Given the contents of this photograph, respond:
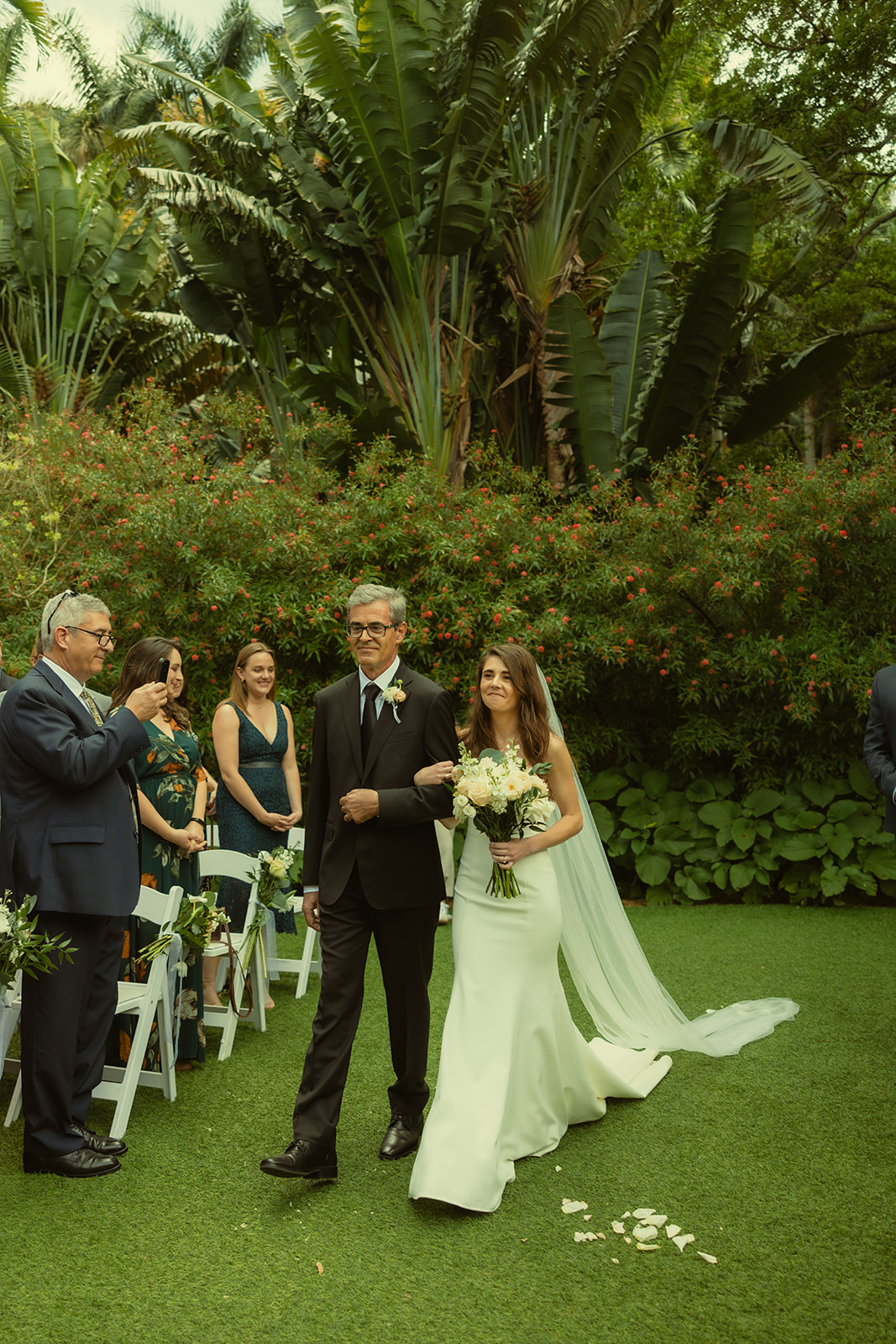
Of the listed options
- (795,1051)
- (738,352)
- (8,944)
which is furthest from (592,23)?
(8,944)

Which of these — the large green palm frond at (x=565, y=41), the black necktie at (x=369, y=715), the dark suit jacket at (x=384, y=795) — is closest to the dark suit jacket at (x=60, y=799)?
the dark suit jacket at (x=384, y=795)

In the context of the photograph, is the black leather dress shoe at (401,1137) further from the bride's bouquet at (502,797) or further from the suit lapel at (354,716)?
the suit lapel at (354,716)

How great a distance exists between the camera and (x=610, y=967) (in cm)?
497

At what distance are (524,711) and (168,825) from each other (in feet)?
6.19

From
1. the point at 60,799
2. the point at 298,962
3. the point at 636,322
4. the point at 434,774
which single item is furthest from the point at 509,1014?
the point at 636,322

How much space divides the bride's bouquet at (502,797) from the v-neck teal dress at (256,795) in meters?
2.17

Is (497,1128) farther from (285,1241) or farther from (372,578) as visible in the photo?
(372,578)

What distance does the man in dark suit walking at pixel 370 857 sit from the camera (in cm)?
354

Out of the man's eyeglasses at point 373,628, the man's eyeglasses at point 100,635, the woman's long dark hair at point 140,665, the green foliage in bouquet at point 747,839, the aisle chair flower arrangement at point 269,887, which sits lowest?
the green foliage in bouquet at point 747,839

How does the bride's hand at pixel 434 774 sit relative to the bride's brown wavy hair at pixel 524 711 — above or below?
below

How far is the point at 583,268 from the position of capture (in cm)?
1246

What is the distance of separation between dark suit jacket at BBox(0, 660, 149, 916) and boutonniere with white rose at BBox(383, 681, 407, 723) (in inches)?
34.9

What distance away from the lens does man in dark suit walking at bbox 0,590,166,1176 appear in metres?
3.55

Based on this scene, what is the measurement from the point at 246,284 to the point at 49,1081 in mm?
10752
